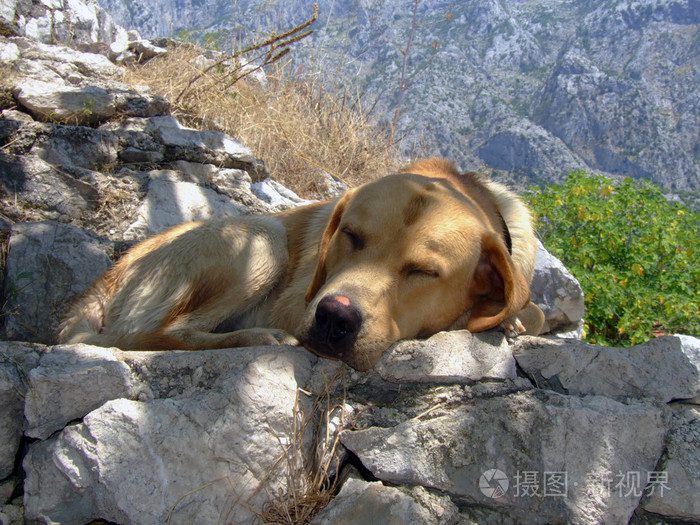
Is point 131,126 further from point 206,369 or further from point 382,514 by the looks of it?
point 382,514

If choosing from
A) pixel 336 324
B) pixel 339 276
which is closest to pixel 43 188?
pixel 339 276

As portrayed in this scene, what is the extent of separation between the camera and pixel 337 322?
7.38 ft

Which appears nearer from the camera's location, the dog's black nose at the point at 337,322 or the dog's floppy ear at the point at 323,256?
the dog's black nose at the point at 337,322

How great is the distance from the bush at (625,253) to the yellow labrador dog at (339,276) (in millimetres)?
2231

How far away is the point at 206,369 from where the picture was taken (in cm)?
236

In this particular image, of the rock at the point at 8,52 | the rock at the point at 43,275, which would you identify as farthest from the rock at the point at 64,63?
the rock at the point at 43,275

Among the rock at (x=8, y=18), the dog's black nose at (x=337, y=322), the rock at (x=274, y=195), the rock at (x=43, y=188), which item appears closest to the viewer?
the dog's black nose at (x=337, y=322)

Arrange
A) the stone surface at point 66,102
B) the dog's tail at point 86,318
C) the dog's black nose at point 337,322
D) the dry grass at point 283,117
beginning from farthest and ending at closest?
the dry grass at point 283,117 → the stone surface at point 66,102 → the dog's tail at point 86,318 → the dog's black nose at point 337,322

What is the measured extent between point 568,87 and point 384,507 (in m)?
72.1

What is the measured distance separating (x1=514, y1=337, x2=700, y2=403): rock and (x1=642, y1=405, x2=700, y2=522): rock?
18cm

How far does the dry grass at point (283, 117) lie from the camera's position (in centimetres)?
687

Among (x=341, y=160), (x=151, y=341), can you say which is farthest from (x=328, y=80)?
(x=151, y=341)

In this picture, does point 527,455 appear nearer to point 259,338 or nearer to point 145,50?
point 259,338

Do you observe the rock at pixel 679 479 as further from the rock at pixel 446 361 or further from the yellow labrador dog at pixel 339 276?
the yellow labrador dog at pixel 339 276
